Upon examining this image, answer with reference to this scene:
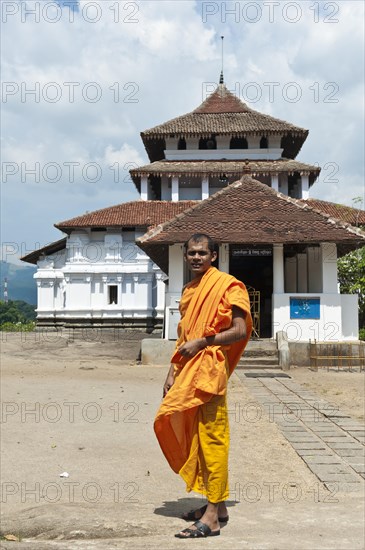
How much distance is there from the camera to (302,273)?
64.2ft

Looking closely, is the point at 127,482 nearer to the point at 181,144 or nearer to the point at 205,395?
the point at 205,395

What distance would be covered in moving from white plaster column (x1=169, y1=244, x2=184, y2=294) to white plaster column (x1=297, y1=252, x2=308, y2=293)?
201 inches

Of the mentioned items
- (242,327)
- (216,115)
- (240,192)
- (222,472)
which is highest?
(216,115)

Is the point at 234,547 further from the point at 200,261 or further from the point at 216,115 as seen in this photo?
the point at 216,115

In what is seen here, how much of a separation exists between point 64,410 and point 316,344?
7.93m

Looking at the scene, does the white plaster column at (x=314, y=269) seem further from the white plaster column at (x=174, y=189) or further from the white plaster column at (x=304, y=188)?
the white plaster column at (x=174, y=189)

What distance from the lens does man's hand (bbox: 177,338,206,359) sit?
3.95 meters

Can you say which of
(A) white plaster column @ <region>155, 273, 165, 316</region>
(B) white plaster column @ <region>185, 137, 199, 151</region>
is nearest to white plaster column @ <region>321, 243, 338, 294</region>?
(A) white plaster column @ <region>155, 273, 165, 316</region>

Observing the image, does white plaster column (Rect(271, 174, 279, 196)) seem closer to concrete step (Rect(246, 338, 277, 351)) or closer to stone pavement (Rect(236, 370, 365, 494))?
concrete step (Rect(246, 338, 277, 351))

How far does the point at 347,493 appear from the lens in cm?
507

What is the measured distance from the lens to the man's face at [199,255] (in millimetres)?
4152

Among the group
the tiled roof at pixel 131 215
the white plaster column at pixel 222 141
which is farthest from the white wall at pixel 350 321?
the white plaster column at pixel 222 141

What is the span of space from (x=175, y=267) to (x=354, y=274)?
1237 cm

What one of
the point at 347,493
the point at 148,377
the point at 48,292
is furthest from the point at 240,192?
the point at 48,292
